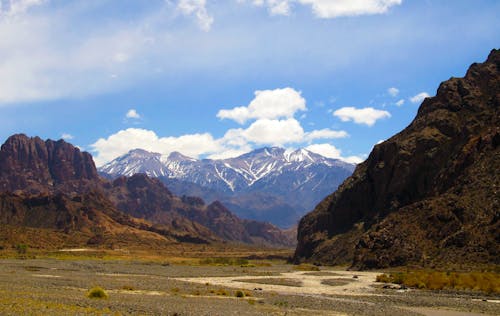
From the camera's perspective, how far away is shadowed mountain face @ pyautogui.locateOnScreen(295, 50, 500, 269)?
261ft

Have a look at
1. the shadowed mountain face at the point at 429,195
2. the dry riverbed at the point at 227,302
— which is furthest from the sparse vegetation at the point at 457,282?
the shadowed mountain face at the point at 429,195

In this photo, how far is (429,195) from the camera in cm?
10925

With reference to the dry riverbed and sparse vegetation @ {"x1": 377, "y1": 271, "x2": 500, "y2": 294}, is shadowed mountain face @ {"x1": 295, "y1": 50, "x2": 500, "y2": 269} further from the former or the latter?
the dry riverbed

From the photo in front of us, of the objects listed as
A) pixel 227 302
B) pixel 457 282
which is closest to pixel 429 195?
pixel 457 282

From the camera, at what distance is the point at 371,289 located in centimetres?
5594

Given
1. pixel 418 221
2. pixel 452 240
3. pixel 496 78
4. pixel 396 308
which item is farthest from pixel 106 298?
pixel 496 78

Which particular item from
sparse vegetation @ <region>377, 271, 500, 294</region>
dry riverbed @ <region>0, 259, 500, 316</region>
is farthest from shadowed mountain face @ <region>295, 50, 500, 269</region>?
dry riverbed @ <region>0, 259, 500, 316</region>

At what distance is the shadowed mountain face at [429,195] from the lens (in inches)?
A: 3135

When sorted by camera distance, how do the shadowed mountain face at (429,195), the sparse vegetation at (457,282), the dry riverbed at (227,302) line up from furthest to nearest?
the shadowed mountain face at (429,195) < the sparse vegetation at (457,282) < the dry riverbed at (227,302)

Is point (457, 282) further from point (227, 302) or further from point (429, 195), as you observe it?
point (429, 195)

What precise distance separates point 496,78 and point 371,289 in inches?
3859

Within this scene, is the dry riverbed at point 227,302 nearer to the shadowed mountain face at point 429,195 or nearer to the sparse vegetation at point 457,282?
the sparse vegetation at point 457,282

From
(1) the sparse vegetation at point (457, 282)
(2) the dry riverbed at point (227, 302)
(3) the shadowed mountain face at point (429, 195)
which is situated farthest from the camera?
(3) the shadowed mountain face at point (429, 195)

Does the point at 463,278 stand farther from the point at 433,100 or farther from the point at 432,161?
the point at 433,100
